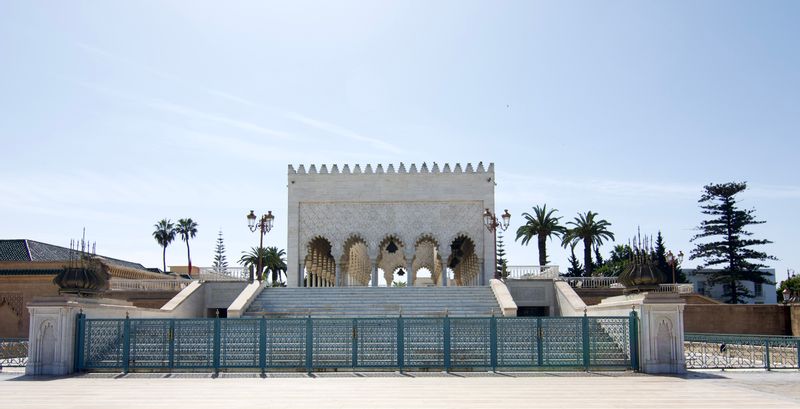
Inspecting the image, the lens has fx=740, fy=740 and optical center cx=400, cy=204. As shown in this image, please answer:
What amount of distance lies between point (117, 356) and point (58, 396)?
3.52 meters

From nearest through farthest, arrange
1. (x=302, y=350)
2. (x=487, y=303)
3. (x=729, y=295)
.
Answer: (x=302, y=350) → (x=487, y=303) → (x=729, y=295)

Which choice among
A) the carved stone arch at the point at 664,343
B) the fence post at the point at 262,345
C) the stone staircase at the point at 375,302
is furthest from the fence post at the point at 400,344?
the stone staircase at the point at 375,302

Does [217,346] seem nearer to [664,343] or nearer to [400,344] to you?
[400,344]

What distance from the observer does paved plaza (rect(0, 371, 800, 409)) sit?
31.7 feet

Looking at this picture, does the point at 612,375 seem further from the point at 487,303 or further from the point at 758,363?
the point at 487,303

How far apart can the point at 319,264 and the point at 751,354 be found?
32941mm

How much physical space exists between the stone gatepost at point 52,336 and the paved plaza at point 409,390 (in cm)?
53

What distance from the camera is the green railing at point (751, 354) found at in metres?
14.5

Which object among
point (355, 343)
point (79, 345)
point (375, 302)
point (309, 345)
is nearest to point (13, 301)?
point (375, 302)

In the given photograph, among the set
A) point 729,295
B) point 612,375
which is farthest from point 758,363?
point 729,295

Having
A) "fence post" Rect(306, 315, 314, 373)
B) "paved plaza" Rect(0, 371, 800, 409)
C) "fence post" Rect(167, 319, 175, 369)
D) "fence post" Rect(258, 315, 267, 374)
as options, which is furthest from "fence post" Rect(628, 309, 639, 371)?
"fence post" Rect(167, 319, 175, 369)

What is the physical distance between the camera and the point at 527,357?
14.2 metres

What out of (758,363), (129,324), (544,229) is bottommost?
(758,363)

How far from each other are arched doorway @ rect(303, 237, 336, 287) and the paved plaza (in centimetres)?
2351
